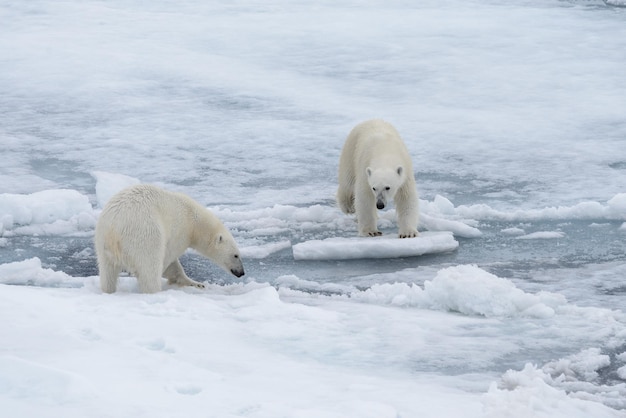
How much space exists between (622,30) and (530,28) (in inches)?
47.2

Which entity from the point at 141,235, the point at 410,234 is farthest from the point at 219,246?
the point at 410,234

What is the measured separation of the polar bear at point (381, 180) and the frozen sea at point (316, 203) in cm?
21

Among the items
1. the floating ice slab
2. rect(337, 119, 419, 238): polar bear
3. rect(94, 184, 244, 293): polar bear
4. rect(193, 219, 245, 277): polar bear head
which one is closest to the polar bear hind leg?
rect(94, 184, 244, 293): polar bear

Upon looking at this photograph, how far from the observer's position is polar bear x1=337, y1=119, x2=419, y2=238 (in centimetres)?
593

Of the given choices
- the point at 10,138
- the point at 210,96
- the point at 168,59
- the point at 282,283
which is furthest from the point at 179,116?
the point at 282,283

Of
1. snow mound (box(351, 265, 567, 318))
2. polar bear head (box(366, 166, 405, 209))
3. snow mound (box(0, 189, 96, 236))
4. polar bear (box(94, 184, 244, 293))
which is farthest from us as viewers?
snow mound (box(0, 189, 96, 236))

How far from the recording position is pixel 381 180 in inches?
233

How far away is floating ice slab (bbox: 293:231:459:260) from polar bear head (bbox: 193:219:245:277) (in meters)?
0.64

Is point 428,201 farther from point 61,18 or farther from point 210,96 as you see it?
point 61,18

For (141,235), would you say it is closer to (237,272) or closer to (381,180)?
(237,272)

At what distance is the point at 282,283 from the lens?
516 cm

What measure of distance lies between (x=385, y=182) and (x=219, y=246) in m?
1.27

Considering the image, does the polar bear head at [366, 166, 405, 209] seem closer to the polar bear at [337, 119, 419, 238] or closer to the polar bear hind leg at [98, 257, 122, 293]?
the polar bear at [337, 119, 419, 238]

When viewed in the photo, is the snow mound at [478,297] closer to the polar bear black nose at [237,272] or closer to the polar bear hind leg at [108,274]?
the polar bear black nose at [237,272]
